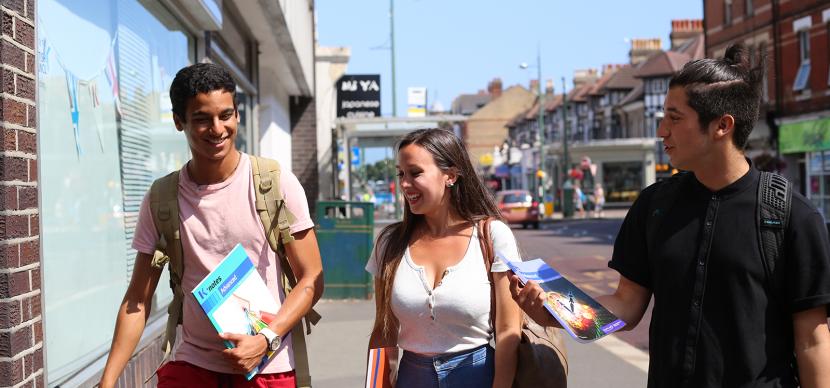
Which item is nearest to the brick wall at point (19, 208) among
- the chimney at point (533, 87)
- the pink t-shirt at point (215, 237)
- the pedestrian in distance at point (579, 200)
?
the pink t-shirt at point (215, 237)

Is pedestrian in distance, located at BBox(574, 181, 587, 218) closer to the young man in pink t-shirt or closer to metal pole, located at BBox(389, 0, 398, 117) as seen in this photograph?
metal pole, located at BBox(389, 0, 398, 117)

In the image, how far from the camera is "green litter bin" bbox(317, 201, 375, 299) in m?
12.0

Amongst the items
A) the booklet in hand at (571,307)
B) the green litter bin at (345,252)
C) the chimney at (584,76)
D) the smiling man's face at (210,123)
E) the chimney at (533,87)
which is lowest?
the green litter bin at (345,252)

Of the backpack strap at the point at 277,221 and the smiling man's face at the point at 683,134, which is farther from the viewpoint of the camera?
the backpack strap at the point at 277,221

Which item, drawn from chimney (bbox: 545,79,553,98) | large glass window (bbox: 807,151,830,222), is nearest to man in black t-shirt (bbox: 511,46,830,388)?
large glass window (bbox: 807,151,830,222)

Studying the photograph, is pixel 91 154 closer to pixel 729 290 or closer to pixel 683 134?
pixel 683 134

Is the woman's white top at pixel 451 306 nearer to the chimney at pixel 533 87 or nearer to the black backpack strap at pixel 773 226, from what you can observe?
the black backpack strap at pixel 773 226

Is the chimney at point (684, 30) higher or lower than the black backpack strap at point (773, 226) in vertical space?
higher

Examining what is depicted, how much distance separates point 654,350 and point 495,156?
297 ft

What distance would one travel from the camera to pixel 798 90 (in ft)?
105

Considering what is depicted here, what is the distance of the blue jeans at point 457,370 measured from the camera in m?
3.21

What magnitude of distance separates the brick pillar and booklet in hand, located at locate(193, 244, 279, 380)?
17.6 metres

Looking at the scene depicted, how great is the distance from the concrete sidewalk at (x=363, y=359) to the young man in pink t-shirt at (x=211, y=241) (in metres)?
3.48

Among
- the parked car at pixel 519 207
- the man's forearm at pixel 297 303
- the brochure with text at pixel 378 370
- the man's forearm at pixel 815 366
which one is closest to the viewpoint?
the man's forearm at pixel 815 366
